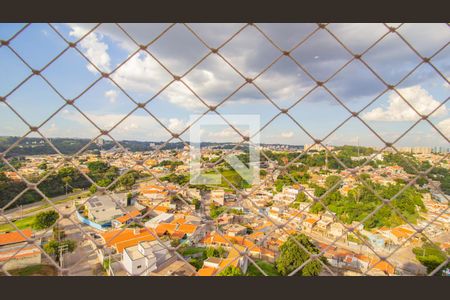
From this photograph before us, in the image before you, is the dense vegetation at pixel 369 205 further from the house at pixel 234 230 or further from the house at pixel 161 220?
the house at pixel 161 220

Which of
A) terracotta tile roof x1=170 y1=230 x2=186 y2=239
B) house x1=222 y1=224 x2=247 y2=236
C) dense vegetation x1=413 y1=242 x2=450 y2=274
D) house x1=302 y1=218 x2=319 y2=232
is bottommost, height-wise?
dense vegetation x1=413 y1=242 x2=450 y2=274

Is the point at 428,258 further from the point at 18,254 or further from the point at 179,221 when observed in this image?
the point at 18,254

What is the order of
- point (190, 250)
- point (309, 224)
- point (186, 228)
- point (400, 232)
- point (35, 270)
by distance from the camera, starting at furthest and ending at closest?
1. point (309, 224)
2. point (400, 232)
3. point (186, 228)
4. point (190, 250)
5. point (35, 270)

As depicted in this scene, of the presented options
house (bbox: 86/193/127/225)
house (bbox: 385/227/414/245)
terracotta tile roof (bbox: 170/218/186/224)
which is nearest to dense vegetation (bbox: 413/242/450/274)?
house (bbox: 385/227/414/245)

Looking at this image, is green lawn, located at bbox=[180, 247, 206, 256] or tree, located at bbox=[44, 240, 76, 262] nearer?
tree, located at bbox=[44, 240, 76, 262]

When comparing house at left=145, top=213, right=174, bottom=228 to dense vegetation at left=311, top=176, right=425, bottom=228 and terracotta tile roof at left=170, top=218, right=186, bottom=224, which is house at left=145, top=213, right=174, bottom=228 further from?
dense vegetation at left=311, top=176, right=425, bottom=228

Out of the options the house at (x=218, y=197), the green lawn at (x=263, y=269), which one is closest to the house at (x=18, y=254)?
the green lawn at (x=263, y=269)

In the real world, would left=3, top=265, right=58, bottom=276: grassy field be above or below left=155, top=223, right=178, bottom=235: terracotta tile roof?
below

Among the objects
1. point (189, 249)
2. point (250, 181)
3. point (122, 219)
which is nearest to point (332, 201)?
point (250, 181)

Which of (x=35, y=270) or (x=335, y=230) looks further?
(x=335, y=230)

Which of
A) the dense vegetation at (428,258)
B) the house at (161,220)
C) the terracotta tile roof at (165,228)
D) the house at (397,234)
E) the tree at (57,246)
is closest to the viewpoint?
the tree at (57,246)

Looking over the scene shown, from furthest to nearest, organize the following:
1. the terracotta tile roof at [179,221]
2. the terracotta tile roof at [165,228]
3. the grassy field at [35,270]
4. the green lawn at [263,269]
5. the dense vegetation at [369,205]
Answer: the dense vegetation at [369,205] < the terracotta tile roof at [179,221] < the terracotta tile roof at [165,228] < the green lawn at [263,269] < the grassy field at [35,270]

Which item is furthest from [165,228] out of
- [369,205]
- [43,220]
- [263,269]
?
[369,205]
